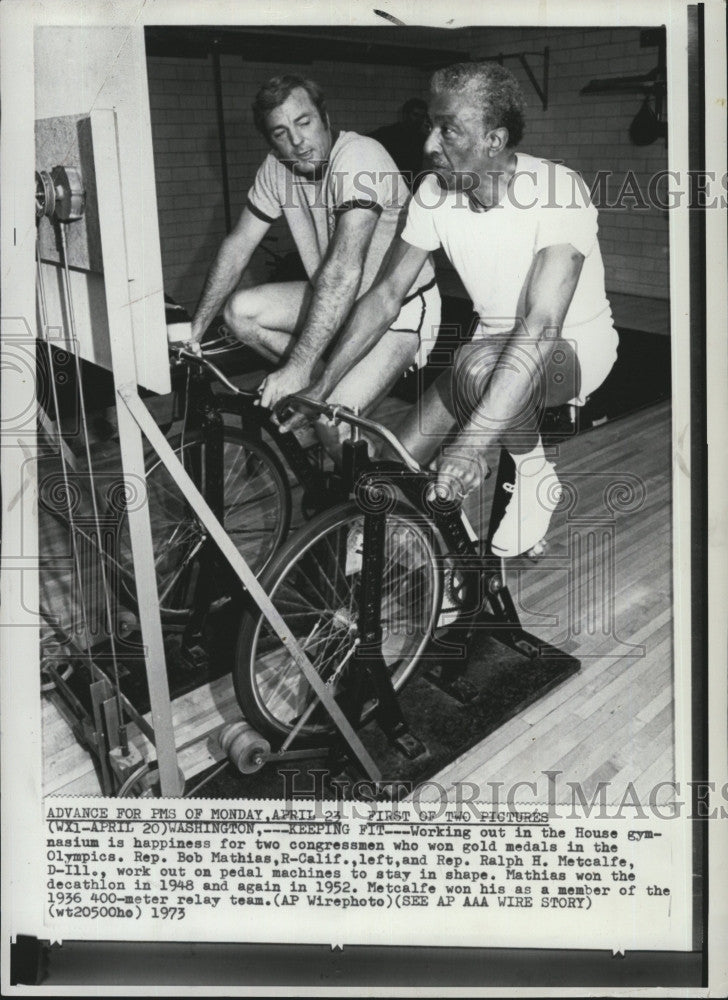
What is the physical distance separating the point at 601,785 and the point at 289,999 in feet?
2.70

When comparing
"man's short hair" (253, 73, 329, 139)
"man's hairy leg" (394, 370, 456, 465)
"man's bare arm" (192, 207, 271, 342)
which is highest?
"man's short hair" (253, 73, 329, 139)

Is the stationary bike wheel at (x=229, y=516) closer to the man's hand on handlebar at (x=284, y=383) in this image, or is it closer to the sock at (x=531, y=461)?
the man's hand on handlebar at (x=284, y=383)

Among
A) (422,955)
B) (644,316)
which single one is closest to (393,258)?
(644,316)

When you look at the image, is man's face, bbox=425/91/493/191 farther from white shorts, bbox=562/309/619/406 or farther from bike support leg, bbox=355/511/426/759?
bike support leg, bbox=355/511/426/759

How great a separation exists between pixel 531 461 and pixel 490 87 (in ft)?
3.47

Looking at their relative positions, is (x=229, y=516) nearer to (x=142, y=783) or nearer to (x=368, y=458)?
(x=368, y=458)

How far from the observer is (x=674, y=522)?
165 centimetres

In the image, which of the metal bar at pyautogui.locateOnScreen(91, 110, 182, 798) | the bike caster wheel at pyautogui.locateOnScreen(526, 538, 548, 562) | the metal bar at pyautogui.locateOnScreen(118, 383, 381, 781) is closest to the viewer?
the metal bar at pyautogui.locateOnScreen(91, 110, 182, 798)

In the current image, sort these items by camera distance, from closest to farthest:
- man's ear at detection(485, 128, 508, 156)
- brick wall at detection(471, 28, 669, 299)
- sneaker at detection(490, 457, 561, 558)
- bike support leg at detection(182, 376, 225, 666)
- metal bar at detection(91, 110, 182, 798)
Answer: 1. metal bar at detection(91, 110, 182, 798)
2. brick wall at detection(471, 28, 669, 299)
3. man's ear at detection(485, 128, 508, 156)
4. bike support leg at detection(182, 376, 225, 666)
5. sneaker at detection(490, 457, 561, 558)

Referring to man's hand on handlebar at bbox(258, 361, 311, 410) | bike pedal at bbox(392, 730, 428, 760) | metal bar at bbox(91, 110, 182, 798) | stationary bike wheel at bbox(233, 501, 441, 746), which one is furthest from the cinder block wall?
bike pedal at bbox(392, 730, 428, 760)

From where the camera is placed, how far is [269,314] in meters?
2.17

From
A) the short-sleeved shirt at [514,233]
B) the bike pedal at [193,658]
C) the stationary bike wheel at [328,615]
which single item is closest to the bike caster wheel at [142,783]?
the stationary bike wheel at [328,615]

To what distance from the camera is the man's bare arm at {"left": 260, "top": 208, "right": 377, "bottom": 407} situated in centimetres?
197

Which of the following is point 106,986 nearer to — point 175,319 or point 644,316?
point 175,319
